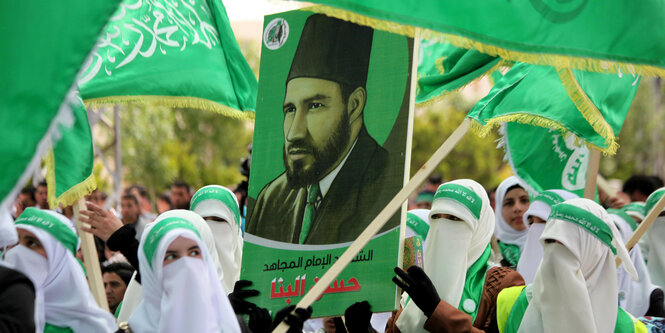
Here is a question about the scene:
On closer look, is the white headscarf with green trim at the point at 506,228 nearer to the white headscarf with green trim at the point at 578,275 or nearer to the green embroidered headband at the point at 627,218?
the green embroidered headband at the point at 627,218

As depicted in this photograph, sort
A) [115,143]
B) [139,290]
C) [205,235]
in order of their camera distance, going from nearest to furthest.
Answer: [205,235], [139,290], [115,143]

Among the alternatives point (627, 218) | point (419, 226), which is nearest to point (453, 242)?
point (419, 226)

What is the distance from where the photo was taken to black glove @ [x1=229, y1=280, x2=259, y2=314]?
373cm

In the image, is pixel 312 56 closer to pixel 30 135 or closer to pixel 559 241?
pixel 559 241

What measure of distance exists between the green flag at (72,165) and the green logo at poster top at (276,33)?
122 cm

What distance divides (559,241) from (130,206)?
215 inches

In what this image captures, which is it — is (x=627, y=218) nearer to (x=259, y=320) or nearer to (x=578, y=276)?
(x=578, y=276)

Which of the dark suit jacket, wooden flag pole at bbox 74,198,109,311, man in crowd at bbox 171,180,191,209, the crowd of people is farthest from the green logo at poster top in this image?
man in crowd at bbox 171,180,191,209

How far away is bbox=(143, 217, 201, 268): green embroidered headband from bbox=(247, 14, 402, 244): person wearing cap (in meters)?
0.43

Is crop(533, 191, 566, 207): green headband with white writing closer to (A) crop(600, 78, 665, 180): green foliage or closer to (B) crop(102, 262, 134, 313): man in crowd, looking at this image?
(B) crop(102, 262, 134, 313): man in crowd

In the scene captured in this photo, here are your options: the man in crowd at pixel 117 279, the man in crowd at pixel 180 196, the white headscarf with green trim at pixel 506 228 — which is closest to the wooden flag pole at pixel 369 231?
the man in crowd at pixel 117 279

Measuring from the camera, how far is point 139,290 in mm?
4668

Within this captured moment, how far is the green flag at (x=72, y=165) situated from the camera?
4.47 metres

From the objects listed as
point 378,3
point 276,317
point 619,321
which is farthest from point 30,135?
point 619,321
